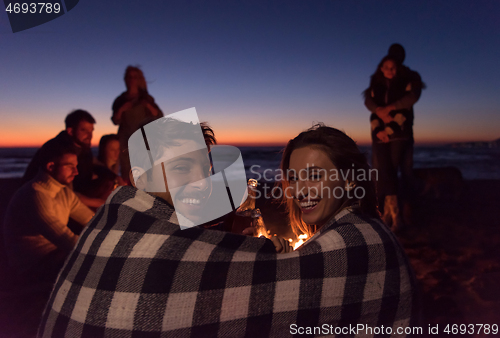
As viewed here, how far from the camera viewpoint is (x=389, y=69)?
4066 mm

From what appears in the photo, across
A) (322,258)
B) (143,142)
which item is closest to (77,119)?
(143,142)

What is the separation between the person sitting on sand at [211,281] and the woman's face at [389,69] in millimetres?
3564

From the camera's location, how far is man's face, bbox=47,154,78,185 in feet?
10.6

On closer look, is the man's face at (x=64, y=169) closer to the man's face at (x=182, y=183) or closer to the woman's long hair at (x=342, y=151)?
the man's face at (x=182, y=183)

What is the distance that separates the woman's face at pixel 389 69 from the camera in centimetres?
Answer: 405

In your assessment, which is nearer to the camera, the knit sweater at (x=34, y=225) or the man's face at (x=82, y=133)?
the knit sweater at (x=34, y=225)

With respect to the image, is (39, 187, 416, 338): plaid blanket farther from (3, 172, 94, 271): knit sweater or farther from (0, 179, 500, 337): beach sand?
(3, 172, 94, 271): knit sweater

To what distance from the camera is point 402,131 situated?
416 cm

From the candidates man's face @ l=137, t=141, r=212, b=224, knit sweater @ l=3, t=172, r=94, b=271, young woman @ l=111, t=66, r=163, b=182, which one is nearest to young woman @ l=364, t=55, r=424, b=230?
young woman @ l=111, t=66, r=163, b=182

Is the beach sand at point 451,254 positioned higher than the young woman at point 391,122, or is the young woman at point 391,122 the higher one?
the young woman at point 391,122

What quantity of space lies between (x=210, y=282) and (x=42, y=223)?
291cm

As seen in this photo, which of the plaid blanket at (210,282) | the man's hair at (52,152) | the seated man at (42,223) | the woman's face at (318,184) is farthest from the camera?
the man's hair at (52,152)

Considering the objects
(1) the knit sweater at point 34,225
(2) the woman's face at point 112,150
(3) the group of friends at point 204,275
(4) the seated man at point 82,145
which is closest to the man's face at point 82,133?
Result: (4) the seated man at point 82,145

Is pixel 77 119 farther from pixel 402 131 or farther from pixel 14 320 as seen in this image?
pixel 402 131
